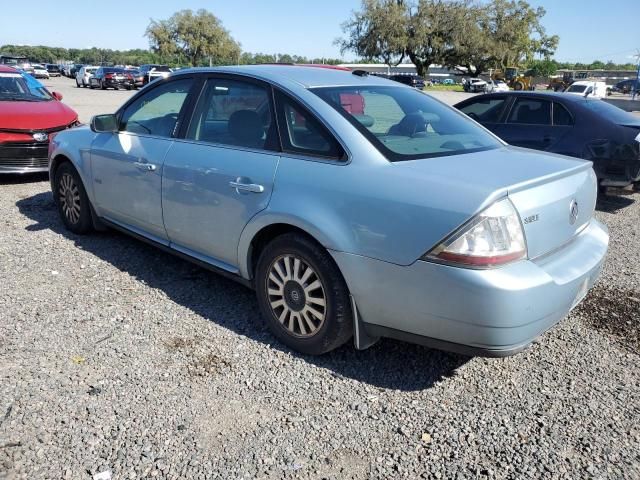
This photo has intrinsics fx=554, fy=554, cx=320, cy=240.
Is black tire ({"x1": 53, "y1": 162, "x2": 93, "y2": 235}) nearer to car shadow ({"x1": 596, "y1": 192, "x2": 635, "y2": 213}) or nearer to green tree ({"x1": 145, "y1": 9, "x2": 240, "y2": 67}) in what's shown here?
car shadow ({"x1": 596, "y1": 192, "x2": 635, "y2": 213})

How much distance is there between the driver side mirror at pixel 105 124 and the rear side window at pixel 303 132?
187cm

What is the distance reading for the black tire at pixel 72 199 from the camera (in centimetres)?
524

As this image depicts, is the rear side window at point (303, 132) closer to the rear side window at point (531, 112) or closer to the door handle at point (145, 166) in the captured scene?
the door handle at point (145, 166)

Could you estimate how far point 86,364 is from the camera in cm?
324

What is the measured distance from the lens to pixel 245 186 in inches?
134

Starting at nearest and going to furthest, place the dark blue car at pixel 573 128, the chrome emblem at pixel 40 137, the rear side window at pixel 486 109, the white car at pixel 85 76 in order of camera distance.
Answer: the dark blue car at pixel 573 128, the chrome emblem at pixel 40 137, the rear side window at pixel 486 109, the white car at pixel 85 76

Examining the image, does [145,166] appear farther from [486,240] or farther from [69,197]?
[486,240]

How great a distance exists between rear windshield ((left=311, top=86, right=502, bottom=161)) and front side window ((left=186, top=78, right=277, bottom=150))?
→ 0.40m

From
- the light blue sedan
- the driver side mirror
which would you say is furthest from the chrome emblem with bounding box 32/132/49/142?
the light blue sedan

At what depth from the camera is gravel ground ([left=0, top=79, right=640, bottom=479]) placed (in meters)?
2.49

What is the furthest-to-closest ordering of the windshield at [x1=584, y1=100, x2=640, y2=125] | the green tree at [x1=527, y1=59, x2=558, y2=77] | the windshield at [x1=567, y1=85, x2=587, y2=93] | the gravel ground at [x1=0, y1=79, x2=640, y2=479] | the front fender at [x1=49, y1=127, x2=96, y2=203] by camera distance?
the green tree at [x1=527, y1=59, x2=558, y2=77] < the windshield at [x1=567, y1=85, x2=587, y2=93] < the windshield at [x1=584, y1=100, x2=640, y2=125] < the front fender at [x1=49, y1=127, x2=96, y2=203] < the gravel ground at [x1=0, y1=79, x2=640, y2=479]

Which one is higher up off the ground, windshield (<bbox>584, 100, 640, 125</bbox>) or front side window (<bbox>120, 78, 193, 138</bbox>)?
front side window (<bbox>120, 78, 193, 138</bbox>)

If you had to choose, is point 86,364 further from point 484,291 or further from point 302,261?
point 484,291

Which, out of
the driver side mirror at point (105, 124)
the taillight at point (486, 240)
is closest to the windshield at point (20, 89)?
the driver side mirror at point (105, 124)
